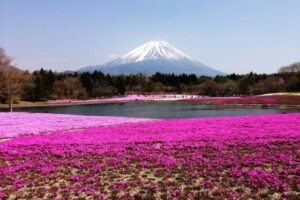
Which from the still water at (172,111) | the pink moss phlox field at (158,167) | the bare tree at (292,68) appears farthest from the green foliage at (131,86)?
the pink moss phlox field at (158,167)

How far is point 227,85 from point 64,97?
6105 cm

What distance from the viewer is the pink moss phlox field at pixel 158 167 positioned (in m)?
10.2

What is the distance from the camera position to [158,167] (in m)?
13.0

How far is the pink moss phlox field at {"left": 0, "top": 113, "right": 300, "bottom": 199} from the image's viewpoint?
10.2 meters

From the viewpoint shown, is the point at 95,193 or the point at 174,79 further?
the point at 174,79

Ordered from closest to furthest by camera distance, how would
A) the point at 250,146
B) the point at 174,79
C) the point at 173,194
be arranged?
the point at 173,194
the point at 250,146
the point at 174,79

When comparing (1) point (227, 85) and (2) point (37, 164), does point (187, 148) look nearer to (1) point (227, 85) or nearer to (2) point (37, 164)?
(2) point (37, 164)

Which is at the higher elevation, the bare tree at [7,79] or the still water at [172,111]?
the bare tree at [7,79]

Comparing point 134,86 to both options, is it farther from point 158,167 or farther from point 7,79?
point 158,167

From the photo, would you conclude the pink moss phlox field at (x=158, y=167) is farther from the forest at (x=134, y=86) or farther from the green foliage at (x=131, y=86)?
the green foliage at (x=131, y=86)

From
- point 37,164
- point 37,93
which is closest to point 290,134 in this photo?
point 37,164

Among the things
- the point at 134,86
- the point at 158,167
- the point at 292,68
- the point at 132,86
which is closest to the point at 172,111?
the point at 158,167

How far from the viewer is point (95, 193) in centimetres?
1031

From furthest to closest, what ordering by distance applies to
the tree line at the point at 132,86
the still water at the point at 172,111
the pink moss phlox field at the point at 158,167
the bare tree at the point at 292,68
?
the bare tree at the point at 292,68, the tree line at the point at 132,86, the still water at the point at 172,111, the pink moss phlox field at the point at 158,167
